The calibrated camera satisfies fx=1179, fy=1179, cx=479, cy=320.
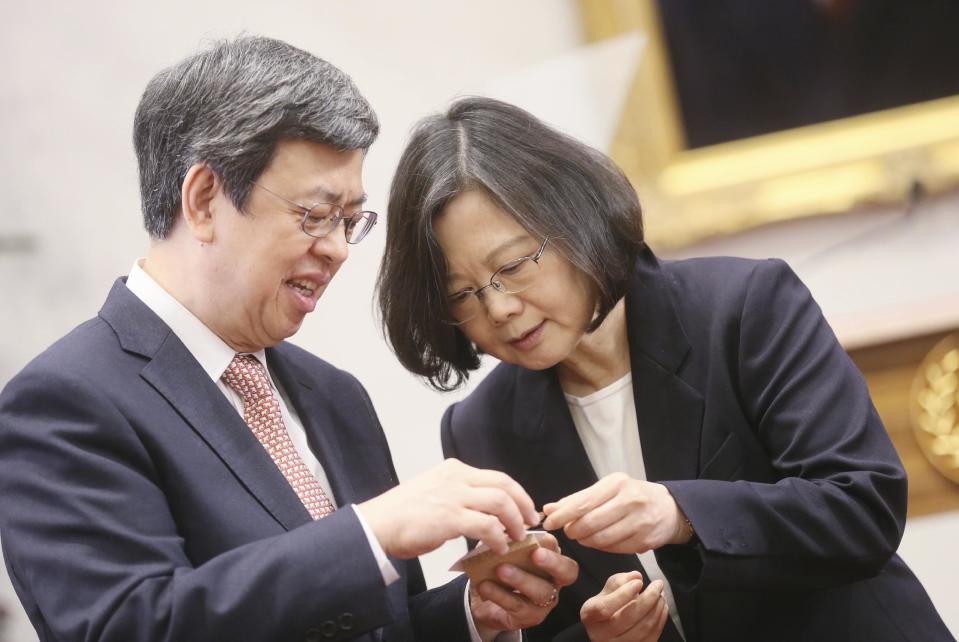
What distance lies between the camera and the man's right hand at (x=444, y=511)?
1510mm

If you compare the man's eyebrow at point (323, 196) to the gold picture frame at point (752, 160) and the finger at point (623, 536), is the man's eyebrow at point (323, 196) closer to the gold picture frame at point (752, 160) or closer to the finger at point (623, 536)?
the finger at point (623, 536)

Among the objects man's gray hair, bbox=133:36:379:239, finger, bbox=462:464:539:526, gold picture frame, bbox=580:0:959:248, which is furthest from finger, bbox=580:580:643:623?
gold picture frame, bbox=580:0:959:248

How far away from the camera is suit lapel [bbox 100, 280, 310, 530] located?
1682mm

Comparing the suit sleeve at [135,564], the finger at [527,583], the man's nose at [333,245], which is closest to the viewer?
the suit sleeve at [135,564]

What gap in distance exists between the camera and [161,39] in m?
3.53

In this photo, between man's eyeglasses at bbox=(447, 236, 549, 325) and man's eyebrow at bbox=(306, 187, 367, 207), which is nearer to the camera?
man's eyebrow at bbox=(306, 187, 367, 207)

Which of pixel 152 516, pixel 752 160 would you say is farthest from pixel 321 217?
pixel 752 160

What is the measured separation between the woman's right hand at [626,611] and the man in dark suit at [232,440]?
0.35ft

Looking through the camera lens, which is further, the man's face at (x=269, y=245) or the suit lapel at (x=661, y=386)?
the suit lapel at (x=661, y=386)

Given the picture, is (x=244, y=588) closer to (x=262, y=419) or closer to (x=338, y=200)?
(x=262, y=419)

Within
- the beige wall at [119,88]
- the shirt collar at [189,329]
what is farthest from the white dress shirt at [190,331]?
the beige wall at [119,88]

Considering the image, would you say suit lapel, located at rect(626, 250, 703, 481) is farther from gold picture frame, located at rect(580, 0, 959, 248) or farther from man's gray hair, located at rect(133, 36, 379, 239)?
gold picture frame, located at rect(580, 0, 959, 248)

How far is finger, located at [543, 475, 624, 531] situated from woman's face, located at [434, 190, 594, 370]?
0.40 meters

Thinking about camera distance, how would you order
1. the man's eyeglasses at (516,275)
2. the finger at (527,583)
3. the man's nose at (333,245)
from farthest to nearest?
1. the man's eyeglasses at (516,275)
2. the man's nose at (333,245)
3. the finger at (527,583)
